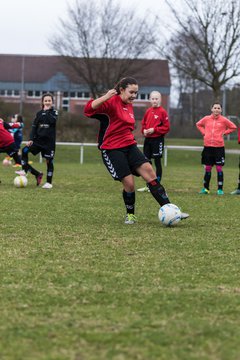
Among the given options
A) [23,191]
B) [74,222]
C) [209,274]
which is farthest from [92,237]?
[23,191]

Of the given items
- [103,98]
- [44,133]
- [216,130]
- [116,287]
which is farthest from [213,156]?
[116,287]

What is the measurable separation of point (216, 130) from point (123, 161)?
506 cm

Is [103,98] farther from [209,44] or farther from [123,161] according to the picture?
[209,44]

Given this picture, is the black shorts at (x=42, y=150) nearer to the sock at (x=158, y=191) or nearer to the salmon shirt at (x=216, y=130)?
the salmon shirt at (x=216, y=130)

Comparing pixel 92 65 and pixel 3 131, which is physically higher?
pixel 92 65

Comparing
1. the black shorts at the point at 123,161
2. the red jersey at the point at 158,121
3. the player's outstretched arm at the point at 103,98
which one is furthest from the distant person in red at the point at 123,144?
the red jersey at the point at 158,121

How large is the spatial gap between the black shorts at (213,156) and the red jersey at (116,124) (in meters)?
4.73

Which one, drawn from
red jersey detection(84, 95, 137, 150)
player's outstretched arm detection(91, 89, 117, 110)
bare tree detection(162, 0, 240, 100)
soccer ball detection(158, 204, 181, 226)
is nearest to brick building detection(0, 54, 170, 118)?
bare tree detection(162, 0, 240, 100)

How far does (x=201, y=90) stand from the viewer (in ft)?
242

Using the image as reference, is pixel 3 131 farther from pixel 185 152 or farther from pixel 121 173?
pixel 185 152

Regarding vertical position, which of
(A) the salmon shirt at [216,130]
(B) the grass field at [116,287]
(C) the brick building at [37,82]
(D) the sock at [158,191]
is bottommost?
(B) the grass field at [116,287]

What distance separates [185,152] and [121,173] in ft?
92.2

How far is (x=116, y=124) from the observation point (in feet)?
24.8

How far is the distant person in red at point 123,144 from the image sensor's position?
294 inches
